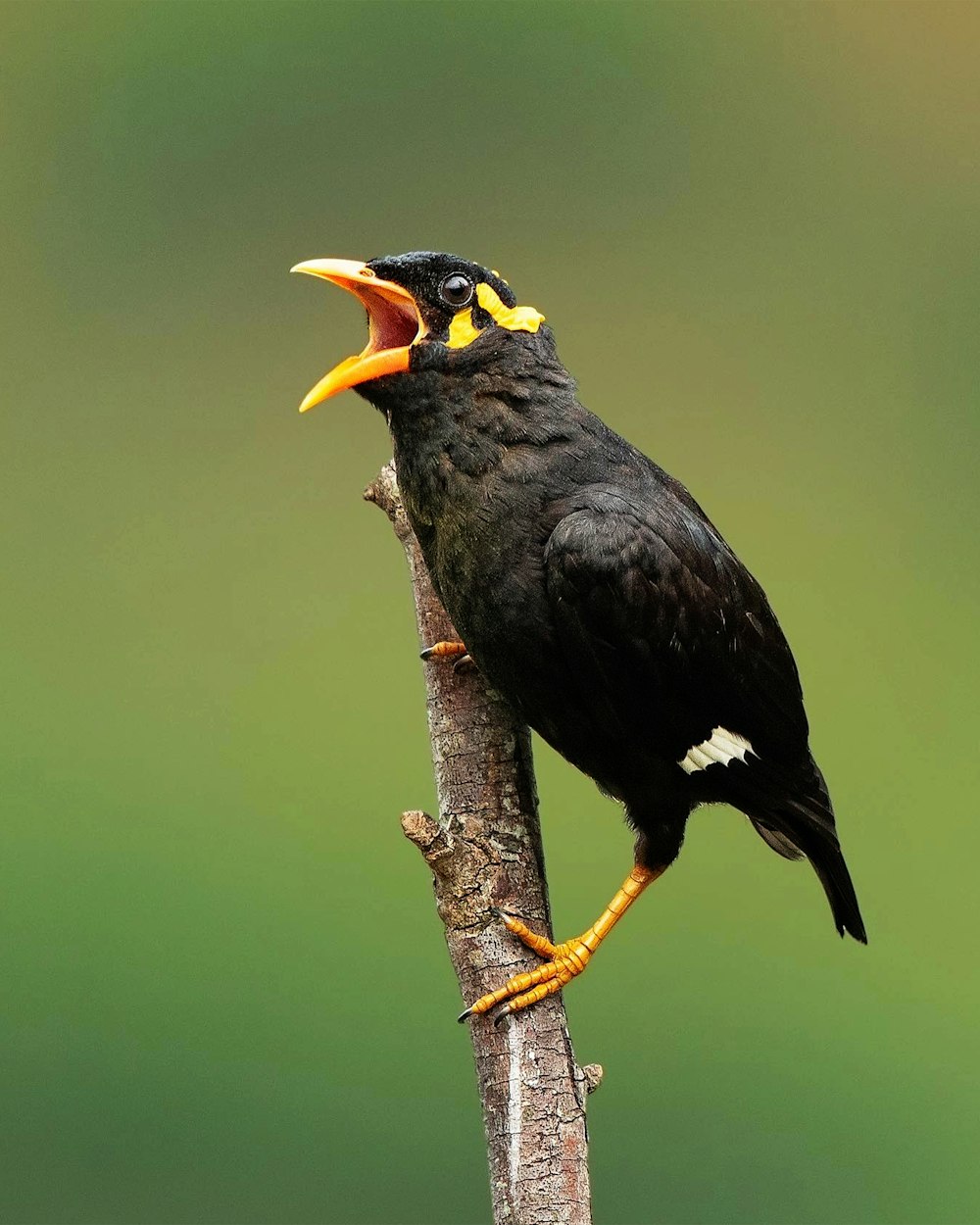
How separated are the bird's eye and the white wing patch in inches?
30.0

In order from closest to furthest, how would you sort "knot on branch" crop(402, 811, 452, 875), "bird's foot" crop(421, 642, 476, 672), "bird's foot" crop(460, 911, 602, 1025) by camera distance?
"knot on branch" crop(402, 811, 452, 875)
"bird's foot" crop(460, 911, 602, 1025)
"bird's foot" crop(421, 642, 476, 672)

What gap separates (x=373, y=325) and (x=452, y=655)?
0.53 m

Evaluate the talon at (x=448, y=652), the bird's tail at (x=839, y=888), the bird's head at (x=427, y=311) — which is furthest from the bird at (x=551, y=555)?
the bird's tail at (x=839, y=888)

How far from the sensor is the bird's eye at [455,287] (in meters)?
2.07

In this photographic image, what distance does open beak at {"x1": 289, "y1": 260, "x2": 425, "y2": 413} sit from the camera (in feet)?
6.59

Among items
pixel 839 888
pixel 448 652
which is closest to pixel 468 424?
pixel 448 652

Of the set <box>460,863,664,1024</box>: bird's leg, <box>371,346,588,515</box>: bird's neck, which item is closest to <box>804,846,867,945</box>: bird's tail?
<box>460,863,664,1024</box>: bird's leg

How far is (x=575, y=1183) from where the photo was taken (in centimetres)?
189

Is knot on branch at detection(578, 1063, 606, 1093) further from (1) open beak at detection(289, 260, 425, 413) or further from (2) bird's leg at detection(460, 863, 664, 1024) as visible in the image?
(1) open beak at detection(289, 260, 425, 413)

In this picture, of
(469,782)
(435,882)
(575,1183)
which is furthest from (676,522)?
(575,1183)

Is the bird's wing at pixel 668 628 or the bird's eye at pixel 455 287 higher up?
the bird's eye at pixel 455 287

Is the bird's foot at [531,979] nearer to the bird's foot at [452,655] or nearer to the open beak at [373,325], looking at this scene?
the bird's foot at [452,655]

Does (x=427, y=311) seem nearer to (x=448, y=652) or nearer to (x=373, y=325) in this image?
(x=373, y=325)

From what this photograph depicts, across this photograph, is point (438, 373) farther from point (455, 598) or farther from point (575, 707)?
point (575, 707)
